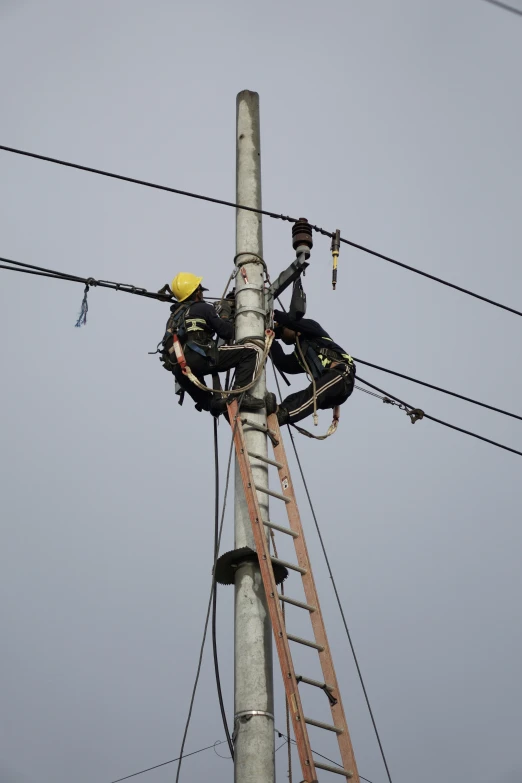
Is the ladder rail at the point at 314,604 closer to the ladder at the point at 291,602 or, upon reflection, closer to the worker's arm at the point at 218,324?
the ladder at the point at 291,602

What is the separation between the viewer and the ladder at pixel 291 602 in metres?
6.95

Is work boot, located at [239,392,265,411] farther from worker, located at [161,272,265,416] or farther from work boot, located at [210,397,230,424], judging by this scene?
work boot, located at [210,397,230,424]

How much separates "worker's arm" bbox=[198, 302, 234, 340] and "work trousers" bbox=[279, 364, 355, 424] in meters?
0.76

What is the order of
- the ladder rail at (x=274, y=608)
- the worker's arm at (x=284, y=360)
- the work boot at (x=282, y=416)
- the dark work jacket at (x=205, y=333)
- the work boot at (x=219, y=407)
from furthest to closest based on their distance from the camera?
the worker's arm at (x=284, y=360) → the dark work jacket at (x=205, y=333) → the work boot at (x=282, y=416) → the work boot at (x=219, y=407) → the ladder rail at (x=274, y=608)

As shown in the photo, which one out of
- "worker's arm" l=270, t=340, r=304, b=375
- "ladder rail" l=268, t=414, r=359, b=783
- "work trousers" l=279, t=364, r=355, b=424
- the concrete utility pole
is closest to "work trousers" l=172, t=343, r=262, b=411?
the concrete utility pole

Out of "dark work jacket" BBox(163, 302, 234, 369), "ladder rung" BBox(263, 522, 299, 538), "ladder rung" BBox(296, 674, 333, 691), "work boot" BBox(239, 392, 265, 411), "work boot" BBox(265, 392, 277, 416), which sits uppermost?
"dark work jacket" BBox(163, 302, 234, 369)

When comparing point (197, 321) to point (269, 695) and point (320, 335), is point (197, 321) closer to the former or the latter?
point (320, 335)

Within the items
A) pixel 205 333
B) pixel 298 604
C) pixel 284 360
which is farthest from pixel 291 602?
pixel 284 360

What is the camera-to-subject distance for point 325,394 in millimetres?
9508

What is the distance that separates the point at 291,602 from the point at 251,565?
0.39m

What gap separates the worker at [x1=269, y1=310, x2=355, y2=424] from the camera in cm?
927

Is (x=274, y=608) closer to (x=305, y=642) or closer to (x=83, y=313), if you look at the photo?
(x=305, y=642)

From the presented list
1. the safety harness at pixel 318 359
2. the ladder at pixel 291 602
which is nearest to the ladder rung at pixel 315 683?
the ladder at pixel 291 602

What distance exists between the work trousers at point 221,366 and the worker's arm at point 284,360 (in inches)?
54.1
